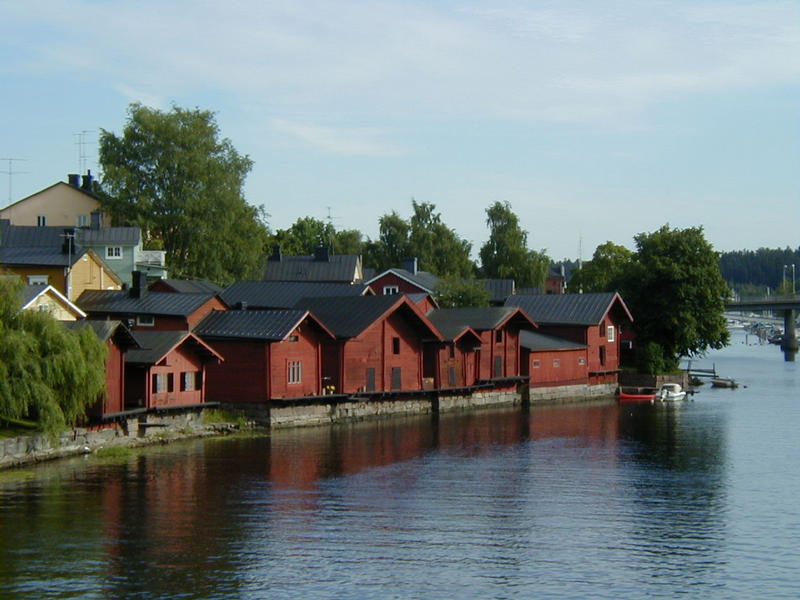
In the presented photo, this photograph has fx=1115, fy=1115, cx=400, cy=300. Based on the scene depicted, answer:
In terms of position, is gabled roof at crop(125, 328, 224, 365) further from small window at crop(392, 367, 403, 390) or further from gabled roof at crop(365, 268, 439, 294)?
gabled roof at crop(365, 268, 439, 294)

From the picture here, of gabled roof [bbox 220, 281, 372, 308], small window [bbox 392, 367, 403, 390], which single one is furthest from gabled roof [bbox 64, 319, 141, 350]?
gabled roof [bbox 220, 281, 372, 308]

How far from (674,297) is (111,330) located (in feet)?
165

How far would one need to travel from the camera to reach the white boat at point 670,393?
7822 cm

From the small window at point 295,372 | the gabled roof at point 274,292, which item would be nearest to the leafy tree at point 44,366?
the small window at point 295,372

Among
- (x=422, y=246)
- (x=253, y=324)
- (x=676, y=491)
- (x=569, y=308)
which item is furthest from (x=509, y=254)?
(x=676, y=491)

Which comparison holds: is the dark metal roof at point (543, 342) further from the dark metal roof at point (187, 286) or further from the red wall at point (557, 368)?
the dark metal roof at point (187, 286)

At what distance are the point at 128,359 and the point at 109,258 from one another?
103ft

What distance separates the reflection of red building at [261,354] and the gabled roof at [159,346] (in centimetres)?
231

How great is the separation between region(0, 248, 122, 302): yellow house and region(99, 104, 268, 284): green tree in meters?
14.0

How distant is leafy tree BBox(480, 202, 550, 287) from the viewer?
119 m

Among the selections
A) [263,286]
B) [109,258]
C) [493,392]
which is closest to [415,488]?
[493,392]

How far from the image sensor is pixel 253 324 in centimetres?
5775

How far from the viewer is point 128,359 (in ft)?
165

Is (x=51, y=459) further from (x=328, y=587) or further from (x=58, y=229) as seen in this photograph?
(x=58, y=229)
